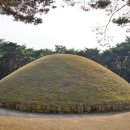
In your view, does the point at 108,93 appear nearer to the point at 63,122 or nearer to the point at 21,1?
the point at 63,122

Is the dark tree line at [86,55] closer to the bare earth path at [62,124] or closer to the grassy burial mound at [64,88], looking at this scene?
the grassy burial mound at [64,88]

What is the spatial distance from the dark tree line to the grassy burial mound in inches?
709

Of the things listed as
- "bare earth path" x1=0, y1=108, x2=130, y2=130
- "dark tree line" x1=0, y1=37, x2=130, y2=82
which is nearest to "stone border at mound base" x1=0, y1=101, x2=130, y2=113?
"bare earth path" x1=0, y1=108, x2=130, y2=130

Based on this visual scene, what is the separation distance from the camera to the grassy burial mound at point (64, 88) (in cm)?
1902

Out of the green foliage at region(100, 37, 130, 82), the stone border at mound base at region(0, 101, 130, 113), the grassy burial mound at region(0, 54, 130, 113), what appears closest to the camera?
the stone border at mound base at region(0, 101, 130, 113)

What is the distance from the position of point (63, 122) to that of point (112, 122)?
2.50 m

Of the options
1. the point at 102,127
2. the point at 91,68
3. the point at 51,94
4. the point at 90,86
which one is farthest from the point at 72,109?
the point at 91,68

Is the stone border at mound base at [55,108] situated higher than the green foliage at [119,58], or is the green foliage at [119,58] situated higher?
the green foliage at [119,58]

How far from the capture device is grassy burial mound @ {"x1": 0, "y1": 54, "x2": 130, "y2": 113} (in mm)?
19016

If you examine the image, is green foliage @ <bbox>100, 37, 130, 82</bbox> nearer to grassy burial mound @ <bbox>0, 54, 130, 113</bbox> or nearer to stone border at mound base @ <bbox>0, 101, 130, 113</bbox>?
grassy burial mound @ <bbox>0, 54, 130, 113</bbox>

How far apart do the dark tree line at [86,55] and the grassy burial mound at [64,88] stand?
18.0 m

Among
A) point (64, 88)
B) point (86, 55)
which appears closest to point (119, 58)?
point (86, 55)

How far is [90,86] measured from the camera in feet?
72.2

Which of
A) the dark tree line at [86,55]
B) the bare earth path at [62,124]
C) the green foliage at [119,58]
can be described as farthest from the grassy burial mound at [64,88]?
the green foliage at [119,58]
